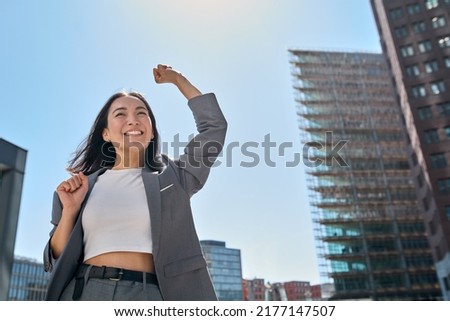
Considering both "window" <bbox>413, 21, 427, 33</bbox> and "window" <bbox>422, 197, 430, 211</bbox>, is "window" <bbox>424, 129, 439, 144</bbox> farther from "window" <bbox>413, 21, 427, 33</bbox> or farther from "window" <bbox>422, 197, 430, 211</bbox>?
"window" <bbox>413, 21, 427, 33</bbox>

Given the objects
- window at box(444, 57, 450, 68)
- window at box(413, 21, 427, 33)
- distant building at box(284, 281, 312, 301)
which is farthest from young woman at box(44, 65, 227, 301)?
distant building at box(284, 281, 312, 301)

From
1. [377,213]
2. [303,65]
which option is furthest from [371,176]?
[303,65]

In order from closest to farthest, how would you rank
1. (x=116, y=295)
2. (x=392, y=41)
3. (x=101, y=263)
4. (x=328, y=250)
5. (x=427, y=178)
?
(x=116, y=295) → (x=101, y=263) → (x=427, y=178) → (x=392, y=41) → (x=328, y=250)

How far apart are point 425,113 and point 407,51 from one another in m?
8.43

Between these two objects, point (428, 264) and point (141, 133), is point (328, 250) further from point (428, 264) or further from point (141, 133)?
point (141, 133)

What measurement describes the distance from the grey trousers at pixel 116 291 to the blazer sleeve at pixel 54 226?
0.90 ft

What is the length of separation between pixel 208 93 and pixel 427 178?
47877 millimetres

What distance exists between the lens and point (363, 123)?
71.8m

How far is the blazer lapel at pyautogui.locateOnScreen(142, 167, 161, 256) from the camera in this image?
80.9 inches

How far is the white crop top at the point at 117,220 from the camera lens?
6.78 ft

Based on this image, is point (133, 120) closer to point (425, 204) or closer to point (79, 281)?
point (79, 281)

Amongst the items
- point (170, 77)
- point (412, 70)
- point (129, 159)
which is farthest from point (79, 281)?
point (412, 70)

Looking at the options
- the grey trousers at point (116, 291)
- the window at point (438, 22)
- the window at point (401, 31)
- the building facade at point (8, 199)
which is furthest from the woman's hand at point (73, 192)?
the window at point (438, 22)

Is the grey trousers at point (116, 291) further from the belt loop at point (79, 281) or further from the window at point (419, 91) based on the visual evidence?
the window at point (419, 91)
